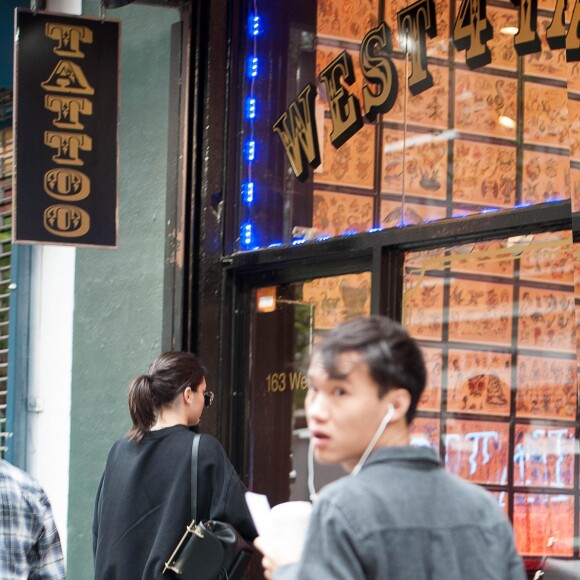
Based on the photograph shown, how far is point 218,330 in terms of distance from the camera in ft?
24.1

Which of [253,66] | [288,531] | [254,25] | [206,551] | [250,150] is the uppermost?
[254,25]

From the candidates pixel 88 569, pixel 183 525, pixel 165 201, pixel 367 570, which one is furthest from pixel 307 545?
pixel 88 569

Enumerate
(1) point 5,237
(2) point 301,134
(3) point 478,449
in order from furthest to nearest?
(1) point 5,237 < (2) point 301,134 < (3) point 478,449

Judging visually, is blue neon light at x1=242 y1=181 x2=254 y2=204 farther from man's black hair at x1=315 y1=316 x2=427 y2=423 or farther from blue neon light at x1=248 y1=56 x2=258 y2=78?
man's black hair at x1=315 y1=316 x2=427 y2=423

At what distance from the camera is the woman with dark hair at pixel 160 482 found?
536 cm

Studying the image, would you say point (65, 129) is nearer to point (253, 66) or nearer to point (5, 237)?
point (253, 66)

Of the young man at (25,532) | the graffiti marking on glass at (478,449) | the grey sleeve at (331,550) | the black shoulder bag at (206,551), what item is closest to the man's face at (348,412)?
the grey sleeve at (331,550)

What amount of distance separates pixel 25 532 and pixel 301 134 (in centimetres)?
316

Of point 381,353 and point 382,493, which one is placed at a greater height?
point 381,353

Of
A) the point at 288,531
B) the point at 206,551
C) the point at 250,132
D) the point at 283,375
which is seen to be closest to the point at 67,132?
the point at 250,132

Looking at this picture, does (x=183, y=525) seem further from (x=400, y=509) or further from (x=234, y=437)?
(x=400, y=509)

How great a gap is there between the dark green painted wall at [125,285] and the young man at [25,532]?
3149 millimetres

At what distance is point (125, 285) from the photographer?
7.93 m

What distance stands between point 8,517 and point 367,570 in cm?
222
